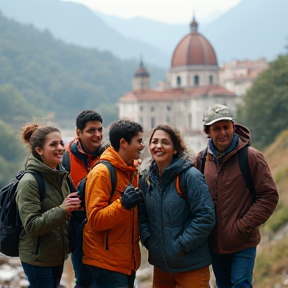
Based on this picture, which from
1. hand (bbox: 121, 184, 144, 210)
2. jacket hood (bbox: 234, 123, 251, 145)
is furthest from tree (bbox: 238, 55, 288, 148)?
hand (bbox: 121, 184, 144, 210)

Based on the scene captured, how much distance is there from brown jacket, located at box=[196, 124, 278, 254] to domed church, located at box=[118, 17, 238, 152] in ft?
172

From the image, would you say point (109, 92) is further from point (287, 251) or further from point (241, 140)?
point (241, 140)

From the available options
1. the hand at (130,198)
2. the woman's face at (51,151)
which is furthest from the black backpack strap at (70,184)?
the hand at (130,198)

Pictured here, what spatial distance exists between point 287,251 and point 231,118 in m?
7.91

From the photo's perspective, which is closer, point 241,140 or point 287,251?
point 241,140

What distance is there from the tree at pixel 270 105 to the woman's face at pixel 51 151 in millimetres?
29862

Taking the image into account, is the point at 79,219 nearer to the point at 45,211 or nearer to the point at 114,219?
the point at 45,211

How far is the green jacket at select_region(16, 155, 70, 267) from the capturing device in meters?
3.37

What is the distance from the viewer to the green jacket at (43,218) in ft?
11.0

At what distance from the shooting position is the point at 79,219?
3717 mm

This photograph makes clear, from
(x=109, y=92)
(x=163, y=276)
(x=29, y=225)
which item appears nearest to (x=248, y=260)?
(x=163, y=276)

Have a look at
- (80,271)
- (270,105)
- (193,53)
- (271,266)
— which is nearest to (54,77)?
(193,53)

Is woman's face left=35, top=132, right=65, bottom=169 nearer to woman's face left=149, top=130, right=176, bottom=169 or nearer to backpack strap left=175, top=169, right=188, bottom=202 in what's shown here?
woman's face left=149, top=130, right=176, bottom=169

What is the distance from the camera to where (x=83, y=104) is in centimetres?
9756
